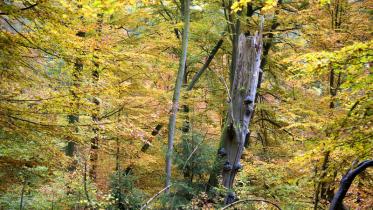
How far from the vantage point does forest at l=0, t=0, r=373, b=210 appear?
14.4ft

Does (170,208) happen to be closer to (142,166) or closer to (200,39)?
(142,166)

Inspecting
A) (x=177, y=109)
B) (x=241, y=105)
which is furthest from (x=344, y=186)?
(x=177, y=109)

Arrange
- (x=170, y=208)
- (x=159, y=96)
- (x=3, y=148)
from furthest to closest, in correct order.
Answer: (x=159, y=96)
(x=170, y=208)
(x=3, y=148)

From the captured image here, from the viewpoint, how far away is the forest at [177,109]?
A: 14.4 ft

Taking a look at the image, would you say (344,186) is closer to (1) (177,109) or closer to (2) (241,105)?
(2) (241,105)

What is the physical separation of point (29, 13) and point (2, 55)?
27.2 inches

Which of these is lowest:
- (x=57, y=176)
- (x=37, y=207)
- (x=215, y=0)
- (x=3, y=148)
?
(x=37, y=207)

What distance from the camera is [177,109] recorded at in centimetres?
883

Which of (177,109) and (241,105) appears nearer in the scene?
(241,105)

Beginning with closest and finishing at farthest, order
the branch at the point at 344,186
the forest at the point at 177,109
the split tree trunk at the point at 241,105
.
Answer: the branch at the point at 344,186, the forest at the point at 177,109, the split tree trunk at the point at 241,105

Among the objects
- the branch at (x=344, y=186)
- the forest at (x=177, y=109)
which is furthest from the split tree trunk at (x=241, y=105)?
the branch at (x=344, y=186)

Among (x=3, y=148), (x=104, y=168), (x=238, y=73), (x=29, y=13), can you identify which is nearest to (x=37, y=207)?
(x=3, y=148)

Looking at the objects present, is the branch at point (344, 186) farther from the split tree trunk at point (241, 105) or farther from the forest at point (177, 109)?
the split tree trunk at point (241, 105)

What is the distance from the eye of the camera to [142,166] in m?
10.4
